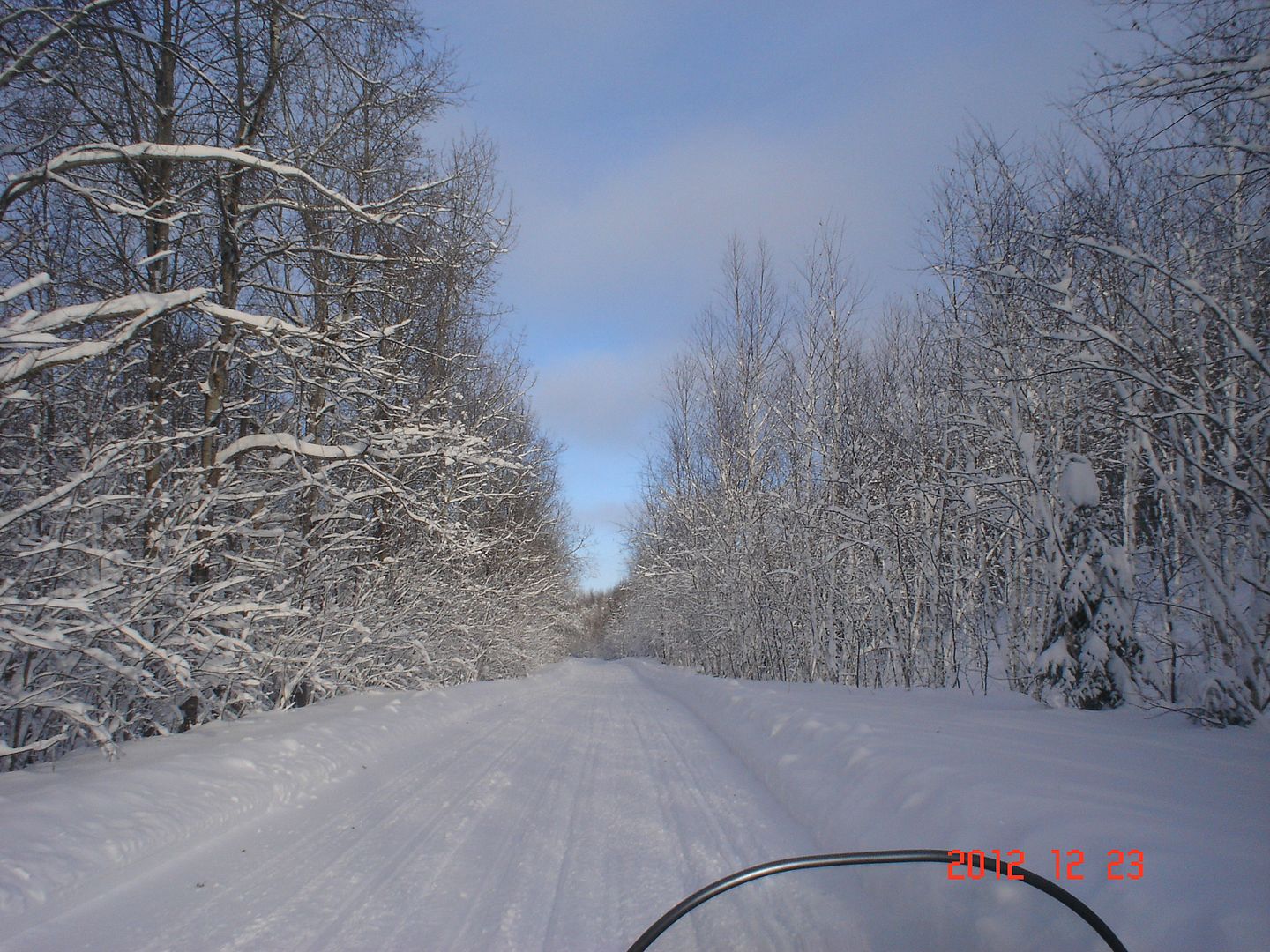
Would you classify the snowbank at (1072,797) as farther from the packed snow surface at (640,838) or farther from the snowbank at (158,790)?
the snowbank at (158,790)

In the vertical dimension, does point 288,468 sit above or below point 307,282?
below

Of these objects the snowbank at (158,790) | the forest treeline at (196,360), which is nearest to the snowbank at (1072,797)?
the snowbank at (158,790)

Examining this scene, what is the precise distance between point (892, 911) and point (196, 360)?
32.4 ft

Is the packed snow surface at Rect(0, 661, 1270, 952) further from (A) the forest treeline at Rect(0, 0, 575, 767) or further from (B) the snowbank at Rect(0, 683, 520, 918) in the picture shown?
(A) the forest treeline at Rect(0, 0, 575, 767)

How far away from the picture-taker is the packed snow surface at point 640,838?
2.68m

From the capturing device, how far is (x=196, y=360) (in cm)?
884

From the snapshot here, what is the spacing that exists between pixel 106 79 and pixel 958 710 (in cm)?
1095

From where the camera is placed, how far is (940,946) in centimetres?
276

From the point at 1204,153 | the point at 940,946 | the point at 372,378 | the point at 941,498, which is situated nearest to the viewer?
the point at 940,946

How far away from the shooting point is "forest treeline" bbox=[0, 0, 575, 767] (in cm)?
488

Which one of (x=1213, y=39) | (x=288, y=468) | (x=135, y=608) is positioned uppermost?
(x=1213, y=39)

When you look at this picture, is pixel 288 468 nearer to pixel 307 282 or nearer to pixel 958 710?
pixel 307 282

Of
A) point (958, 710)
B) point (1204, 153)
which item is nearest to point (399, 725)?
point (958, 710)

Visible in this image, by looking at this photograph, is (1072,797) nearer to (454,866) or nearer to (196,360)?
(454,866)
